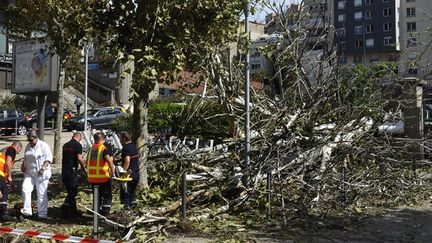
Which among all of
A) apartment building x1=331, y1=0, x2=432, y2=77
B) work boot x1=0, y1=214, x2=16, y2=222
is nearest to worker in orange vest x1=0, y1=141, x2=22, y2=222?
work boot x1=0, y1=214, x2=16, y2=222

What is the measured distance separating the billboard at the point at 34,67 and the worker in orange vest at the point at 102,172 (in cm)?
543

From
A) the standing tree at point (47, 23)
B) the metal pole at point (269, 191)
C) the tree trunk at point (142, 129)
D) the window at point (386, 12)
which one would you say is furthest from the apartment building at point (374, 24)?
the metal pole at point (269, 191)

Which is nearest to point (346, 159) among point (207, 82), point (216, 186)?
point (216, 186)

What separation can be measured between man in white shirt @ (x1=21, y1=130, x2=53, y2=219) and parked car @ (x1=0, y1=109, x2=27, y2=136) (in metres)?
21.4

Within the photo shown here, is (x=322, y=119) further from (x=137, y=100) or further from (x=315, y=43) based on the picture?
(x=137, y=100)

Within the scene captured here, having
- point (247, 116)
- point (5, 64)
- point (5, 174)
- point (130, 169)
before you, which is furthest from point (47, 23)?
point (5, 64)

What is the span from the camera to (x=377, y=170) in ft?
32.4

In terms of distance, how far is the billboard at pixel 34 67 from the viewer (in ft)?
44.7

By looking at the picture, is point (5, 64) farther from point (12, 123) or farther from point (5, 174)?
point (5, 174)

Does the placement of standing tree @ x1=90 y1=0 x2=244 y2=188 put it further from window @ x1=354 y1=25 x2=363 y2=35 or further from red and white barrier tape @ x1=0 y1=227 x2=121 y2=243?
window @ x1=354 y1=25 x2=363 y2=35

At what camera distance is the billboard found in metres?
13.6

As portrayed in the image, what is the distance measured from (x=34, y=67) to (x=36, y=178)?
565cm

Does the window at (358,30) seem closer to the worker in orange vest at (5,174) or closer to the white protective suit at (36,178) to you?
the white protective suit at (36,178)

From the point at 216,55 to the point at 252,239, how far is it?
502cm
